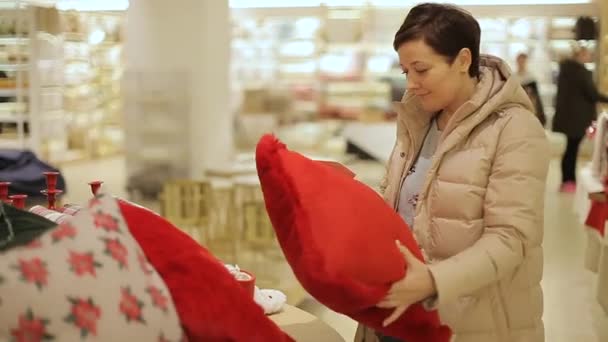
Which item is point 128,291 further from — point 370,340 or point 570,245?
point 570,245

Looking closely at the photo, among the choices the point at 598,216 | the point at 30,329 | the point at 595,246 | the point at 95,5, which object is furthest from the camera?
the point at 95,5

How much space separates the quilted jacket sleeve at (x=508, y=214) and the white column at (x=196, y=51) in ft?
18.3

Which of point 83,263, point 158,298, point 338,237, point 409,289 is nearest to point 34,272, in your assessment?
point 83,263

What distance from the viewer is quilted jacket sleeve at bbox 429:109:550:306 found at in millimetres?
1438

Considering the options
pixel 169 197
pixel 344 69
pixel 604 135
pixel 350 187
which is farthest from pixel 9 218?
pixel 344 69

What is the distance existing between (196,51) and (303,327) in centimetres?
527

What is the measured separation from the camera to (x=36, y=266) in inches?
44.3

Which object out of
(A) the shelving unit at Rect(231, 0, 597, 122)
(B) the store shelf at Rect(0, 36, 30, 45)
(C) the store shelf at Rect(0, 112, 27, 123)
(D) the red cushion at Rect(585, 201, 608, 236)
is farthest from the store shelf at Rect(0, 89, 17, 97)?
(D) the red cushion at Rect(585, 201, 608, 236)

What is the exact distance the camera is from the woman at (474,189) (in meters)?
1.47

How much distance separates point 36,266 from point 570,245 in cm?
545

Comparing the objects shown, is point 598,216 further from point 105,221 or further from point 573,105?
point 573,105

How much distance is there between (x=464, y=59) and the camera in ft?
5.15

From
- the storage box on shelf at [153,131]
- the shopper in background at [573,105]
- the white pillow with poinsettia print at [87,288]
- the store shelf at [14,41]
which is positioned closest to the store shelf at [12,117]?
the store shelf at [14,41]

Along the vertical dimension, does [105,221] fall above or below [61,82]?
above
